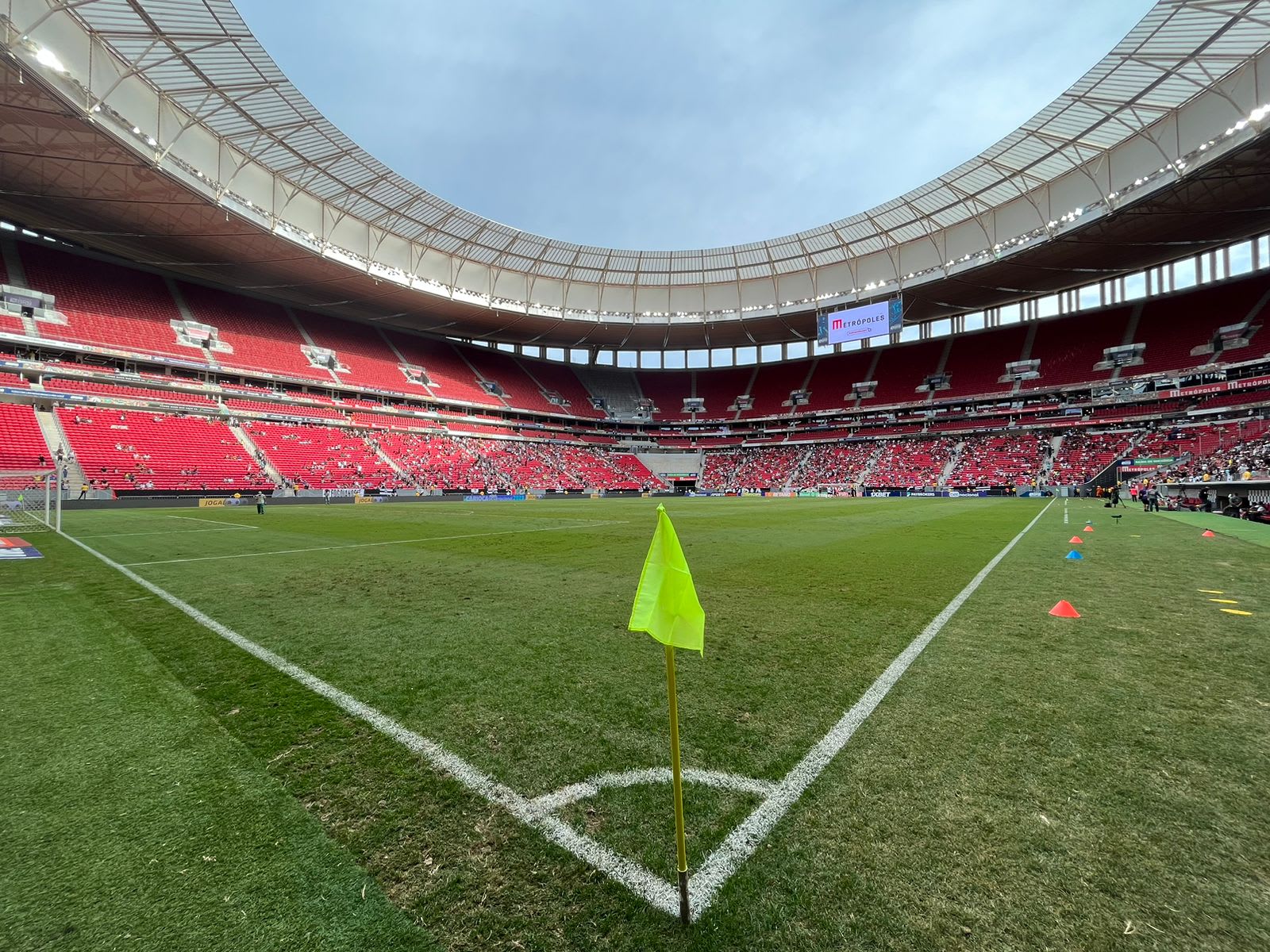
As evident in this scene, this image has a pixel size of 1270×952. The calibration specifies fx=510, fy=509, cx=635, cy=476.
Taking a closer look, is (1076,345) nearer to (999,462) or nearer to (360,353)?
(999,462)

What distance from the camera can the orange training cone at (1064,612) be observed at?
4938 millimetres

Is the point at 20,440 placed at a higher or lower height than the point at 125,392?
lower

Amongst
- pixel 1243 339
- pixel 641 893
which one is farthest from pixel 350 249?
pixel 1243 339

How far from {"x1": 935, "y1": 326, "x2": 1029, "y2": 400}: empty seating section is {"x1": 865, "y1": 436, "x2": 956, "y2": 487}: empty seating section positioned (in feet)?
18.8

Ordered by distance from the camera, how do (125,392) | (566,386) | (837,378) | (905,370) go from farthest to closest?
(566,386), (837,378), (905,370), (125,392)

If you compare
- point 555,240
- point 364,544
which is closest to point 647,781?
point 364,544

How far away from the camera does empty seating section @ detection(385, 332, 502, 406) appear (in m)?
52.9

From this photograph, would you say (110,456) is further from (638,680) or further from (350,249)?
(638,680)

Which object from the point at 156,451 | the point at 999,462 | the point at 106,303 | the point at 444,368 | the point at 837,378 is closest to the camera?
the point at 156,451

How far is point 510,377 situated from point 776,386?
3283 centimetres

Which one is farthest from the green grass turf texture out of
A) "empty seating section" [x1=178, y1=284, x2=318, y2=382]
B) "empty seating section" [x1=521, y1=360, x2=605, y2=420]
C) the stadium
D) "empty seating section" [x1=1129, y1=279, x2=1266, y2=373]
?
"empty seating section" [x1=521, y1=360, x2=605, y2=420]

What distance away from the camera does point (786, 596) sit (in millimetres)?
6035

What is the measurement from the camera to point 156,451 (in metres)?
29.6

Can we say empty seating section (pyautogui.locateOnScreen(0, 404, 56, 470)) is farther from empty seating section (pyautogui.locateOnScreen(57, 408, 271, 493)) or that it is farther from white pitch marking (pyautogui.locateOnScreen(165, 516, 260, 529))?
white pitch marking (pyautogui.locateOnScreen(165, 516, 260, 529))
